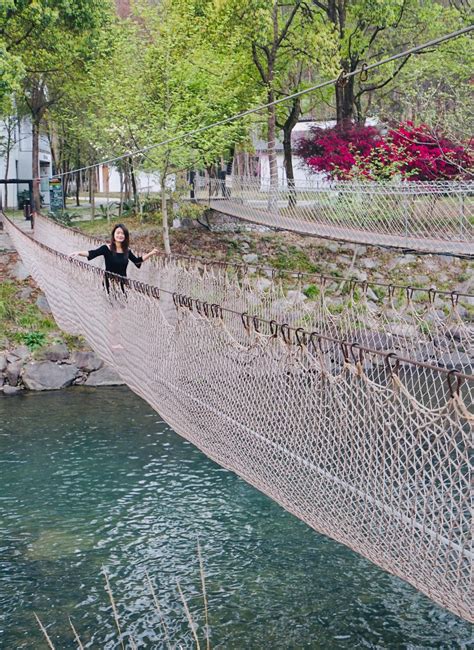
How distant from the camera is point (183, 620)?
546 cm

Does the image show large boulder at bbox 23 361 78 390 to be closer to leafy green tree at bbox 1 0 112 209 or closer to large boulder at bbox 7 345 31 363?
large boulder at bbox 7 345 31 363

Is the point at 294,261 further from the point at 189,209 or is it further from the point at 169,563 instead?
the point at 169,563

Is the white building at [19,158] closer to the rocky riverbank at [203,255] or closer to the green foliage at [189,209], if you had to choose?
the rocky riverbank at [203,255]

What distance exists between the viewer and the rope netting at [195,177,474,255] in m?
8.88

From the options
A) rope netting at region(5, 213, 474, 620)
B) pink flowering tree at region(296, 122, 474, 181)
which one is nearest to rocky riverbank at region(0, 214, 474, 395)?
pink flowering tree at region(296, 122, 474, 181)

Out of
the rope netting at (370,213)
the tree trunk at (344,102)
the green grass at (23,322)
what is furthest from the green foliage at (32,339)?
the tree trunk at (344,102)

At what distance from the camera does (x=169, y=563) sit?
6.24 metres

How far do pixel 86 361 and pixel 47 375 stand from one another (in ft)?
1.72

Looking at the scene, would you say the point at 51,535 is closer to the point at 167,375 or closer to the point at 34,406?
the point at 167,375

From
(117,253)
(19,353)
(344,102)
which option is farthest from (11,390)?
(344,102)

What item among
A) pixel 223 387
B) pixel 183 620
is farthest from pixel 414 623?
pixel 223 387

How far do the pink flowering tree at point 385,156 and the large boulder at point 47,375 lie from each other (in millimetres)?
4648

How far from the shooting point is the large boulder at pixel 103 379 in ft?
37.4

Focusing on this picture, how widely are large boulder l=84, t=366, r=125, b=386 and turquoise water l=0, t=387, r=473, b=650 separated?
241cm
